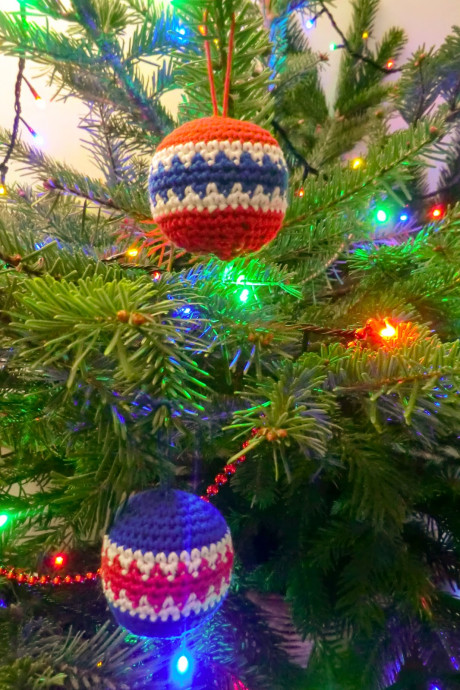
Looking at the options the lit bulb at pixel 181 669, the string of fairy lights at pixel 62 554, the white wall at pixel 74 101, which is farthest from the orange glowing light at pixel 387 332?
the white wall at pixel 74 101

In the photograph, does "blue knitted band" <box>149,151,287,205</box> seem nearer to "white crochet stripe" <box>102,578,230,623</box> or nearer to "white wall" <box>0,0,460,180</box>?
"white crochet stripe" <box>102,578,230,623</box>

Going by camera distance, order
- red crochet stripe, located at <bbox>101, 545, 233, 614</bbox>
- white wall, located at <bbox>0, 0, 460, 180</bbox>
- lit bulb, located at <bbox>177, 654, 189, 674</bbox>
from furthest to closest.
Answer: white wall, located at <bbox>0, 0, 460, 180</bbox> → lit bulb, located at <bbox>177, 654, 189, 674</bbox> → red crochet stripe, located at <bbox>101, 545, 233, 614</bbox>

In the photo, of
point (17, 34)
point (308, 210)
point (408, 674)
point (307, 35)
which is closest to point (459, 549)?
point (408, 674)

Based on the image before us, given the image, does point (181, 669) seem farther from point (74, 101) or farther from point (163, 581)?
point (74, 101)

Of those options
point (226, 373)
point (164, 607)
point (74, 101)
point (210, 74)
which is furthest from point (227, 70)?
point (74, 101)

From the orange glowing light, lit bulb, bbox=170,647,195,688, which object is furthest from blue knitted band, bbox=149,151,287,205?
lit bulb, bbox=170,647,195,688

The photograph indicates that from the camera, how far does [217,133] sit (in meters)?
A: 0.25

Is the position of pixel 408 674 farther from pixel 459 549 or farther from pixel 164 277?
pixel 164 277

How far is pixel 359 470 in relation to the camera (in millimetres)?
350

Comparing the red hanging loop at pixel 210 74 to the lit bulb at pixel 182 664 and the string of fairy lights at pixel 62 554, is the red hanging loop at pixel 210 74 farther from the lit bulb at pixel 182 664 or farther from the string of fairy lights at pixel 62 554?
the lit bulb at pixel 182 664

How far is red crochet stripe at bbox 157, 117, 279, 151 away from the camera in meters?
0.25

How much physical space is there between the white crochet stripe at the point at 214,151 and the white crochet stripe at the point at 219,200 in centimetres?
1

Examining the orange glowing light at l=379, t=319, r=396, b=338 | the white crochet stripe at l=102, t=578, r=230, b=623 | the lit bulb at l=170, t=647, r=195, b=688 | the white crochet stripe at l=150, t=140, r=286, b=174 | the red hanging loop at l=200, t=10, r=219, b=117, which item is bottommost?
the lit bulb at l=170, t=647, r=195, b=688

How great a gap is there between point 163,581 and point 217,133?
231mm
